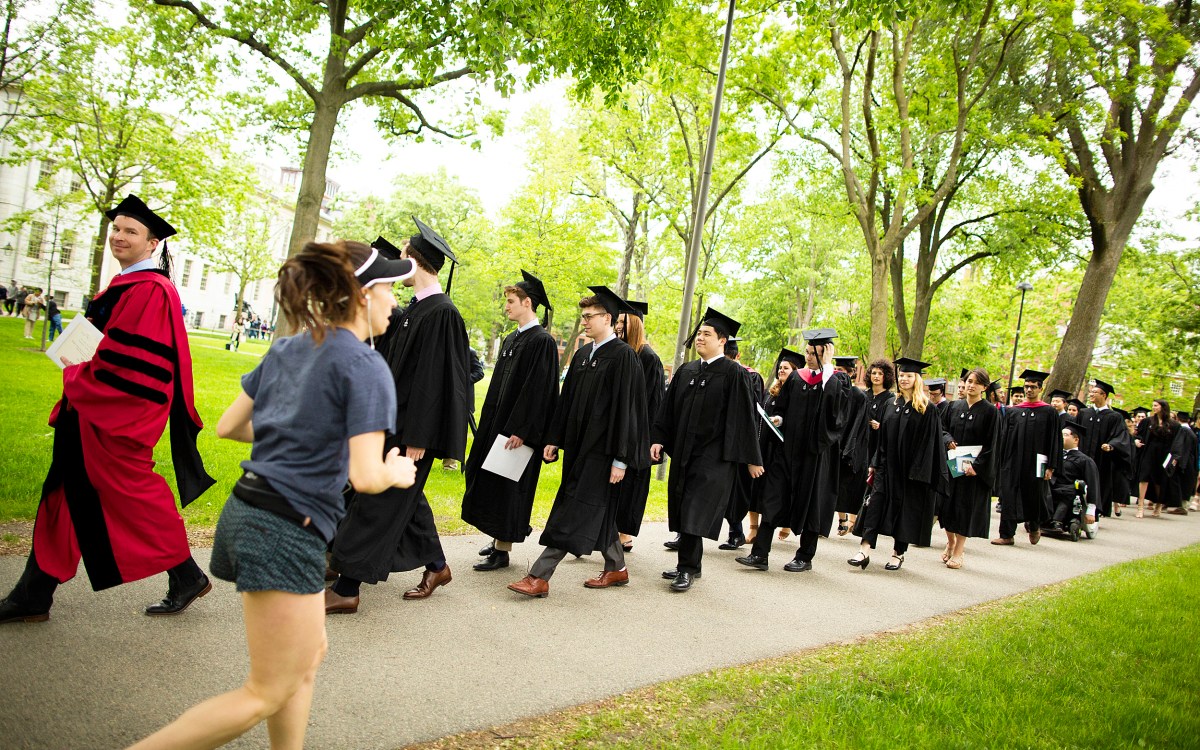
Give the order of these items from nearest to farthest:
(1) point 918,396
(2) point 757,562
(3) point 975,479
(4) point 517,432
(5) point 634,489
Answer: (4) point 517,432 → (5) point 634,489 → (2) point 757,562 → (1) point 918,396 → (3) point 975,479

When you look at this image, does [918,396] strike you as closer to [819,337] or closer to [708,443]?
[819,337]

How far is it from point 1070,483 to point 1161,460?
769 cm

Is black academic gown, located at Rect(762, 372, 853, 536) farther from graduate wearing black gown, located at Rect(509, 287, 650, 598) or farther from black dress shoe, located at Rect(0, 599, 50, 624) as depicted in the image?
black dress shoe, located at Rect(0, 599, 50, 624)

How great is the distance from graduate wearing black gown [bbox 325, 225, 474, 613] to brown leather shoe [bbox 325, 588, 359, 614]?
0.03 metres

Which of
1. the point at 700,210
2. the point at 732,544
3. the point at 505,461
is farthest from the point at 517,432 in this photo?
the point at 700,210

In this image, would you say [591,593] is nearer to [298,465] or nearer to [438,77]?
[298,465]

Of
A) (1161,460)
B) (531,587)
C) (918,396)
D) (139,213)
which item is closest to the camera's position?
(139,213)

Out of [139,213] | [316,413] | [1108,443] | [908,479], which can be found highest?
[139,213]

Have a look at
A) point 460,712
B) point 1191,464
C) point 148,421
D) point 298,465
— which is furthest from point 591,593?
point 1191,464

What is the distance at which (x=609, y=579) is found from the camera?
6184 mm

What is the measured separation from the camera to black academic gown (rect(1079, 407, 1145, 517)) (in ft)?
51.0

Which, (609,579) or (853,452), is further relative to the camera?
(853,452)

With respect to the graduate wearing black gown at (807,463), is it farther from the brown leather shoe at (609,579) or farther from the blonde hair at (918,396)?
the brown leather shoe at (609,579)

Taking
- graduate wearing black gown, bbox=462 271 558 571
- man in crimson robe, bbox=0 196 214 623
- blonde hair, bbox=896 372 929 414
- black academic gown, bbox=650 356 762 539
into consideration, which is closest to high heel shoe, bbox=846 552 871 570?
blonde hair, bbox=896 372 929 414
